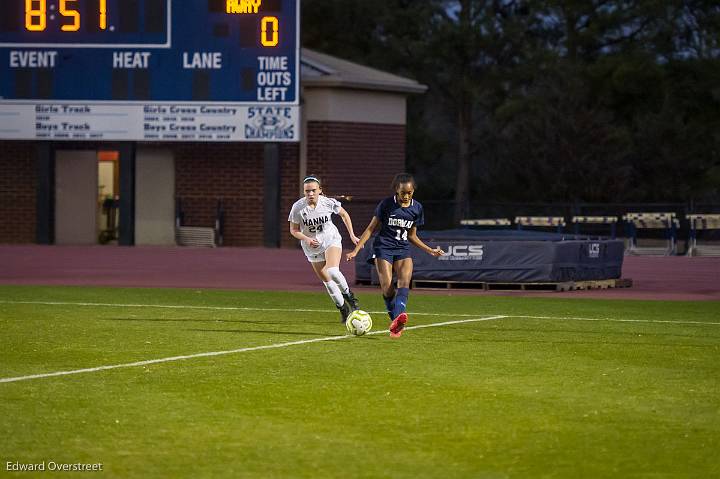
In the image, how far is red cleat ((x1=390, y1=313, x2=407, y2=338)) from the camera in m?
14.7

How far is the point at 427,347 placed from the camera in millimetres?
14305

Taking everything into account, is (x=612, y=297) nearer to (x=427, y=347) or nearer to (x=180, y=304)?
(x=180, y=304)

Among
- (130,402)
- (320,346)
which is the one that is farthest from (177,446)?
(320,346)

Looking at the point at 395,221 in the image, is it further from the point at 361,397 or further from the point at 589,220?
the point at 589,220

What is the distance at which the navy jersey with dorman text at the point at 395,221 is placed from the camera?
1512cm

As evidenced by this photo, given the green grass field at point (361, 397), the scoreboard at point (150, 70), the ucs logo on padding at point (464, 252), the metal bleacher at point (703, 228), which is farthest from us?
the metal bleacher at point (703, 228)

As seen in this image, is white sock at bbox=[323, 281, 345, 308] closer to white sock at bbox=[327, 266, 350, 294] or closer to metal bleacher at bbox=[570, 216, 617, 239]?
white sock at bbox=[327, 266, 350, 294]

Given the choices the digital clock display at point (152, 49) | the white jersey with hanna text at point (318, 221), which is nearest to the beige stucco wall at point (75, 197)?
the digital clock display at point (152, 49)

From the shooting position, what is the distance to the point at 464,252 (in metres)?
23.7

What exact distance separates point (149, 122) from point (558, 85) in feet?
66.3

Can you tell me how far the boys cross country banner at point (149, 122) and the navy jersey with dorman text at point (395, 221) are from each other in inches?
767

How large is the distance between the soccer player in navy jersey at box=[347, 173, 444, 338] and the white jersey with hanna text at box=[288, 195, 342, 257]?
84 cm

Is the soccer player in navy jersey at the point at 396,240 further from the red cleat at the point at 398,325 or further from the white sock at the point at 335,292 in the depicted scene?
the white sock at the point at 335,292

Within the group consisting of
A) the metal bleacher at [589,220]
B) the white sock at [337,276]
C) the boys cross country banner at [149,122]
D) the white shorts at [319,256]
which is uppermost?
the boys cross country banner at [149,122]
